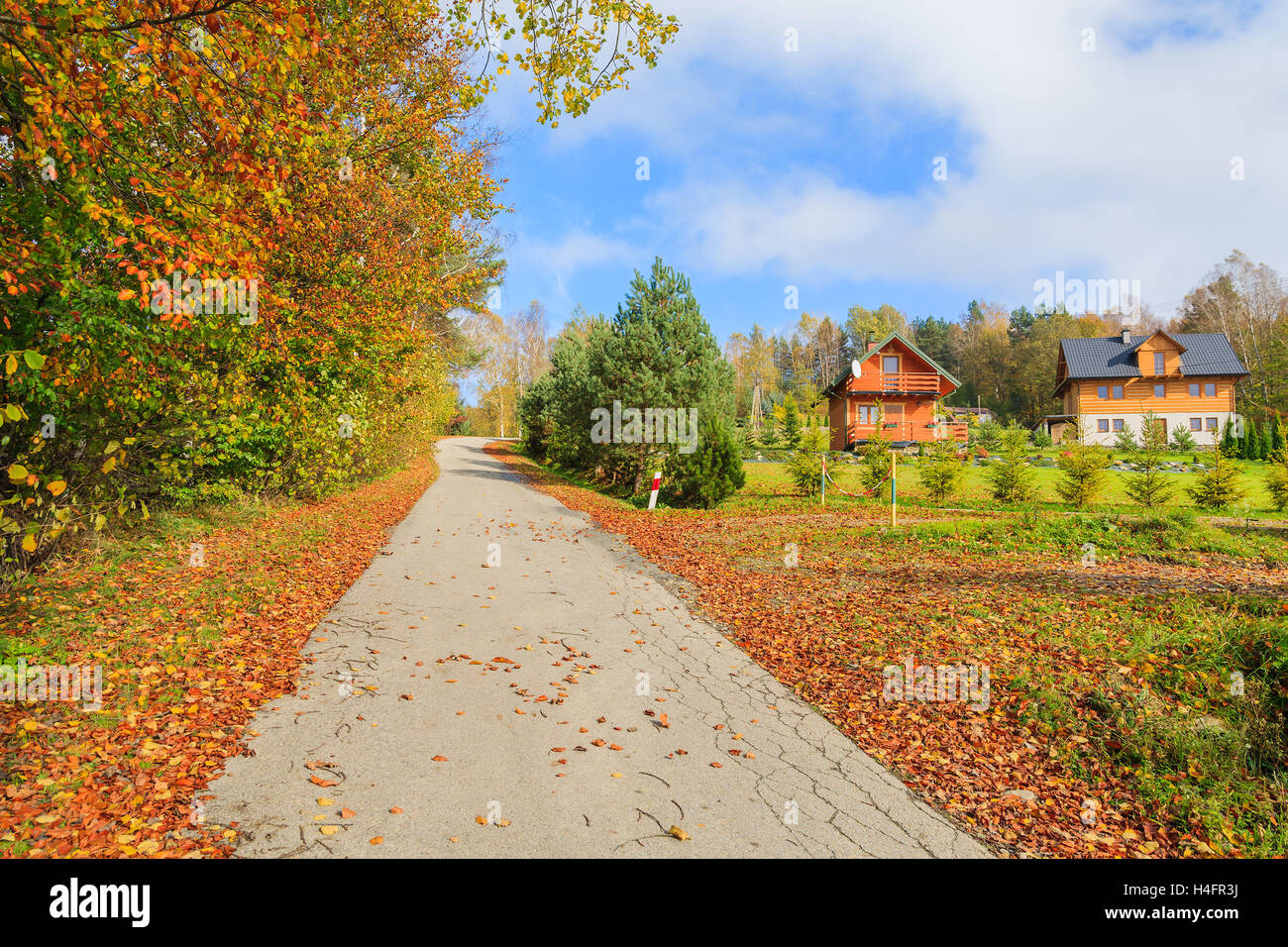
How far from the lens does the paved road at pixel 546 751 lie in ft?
11.1

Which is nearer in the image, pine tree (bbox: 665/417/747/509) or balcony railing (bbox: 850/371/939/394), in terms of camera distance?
pine tree (bbox: 665/417/747/509)

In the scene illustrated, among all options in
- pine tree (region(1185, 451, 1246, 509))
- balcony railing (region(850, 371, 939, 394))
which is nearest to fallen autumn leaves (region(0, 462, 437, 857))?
pine tree (region(1185, 451, 1246, 509))

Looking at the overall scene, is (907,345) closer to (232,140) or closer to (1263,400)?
(1263,400)

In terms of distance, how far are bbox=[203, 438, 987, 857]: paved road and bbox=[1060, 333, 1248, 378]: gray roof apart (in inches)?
2005

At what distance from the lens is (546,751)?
4.32 metres

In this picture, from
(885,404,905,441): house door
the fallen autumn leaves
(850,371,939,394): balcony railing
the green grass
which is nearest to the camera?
the fallen autumn leaves

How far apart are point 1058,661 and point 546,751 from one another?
15.7 feet

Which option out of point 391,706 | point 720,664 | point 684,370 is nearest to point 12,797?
point 391,706

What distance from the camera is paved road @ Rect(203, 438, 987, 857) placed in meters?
3.38

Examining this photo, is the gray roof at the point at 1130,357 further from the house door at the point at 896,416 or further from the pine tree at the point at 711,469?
the pine tree at the point at 711,469

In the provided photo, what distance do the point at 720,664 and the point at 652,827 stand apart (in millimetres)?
2937

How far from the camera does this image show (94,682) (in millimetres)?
4699

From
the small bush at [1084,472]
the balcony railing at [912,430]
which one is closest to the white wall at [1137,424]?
the balcony railing at [912,430]

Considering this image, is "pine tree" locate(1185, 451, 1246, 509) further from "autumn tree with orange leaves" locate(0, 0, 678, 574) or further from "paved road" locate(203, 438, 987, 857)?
"autumn tree with orange leaves" locate(0, 0, 678, 574)
